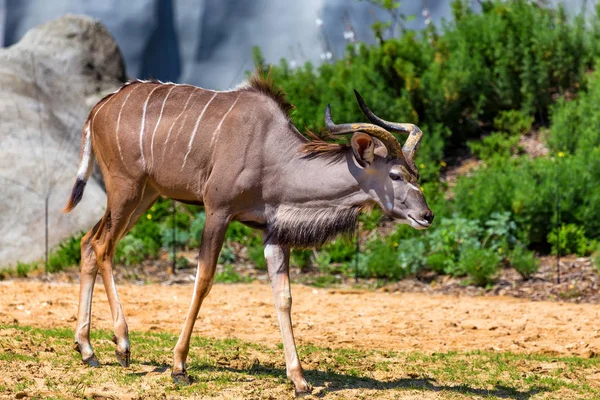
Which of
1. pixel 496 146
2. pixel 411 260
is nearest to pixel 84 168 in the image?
pixel 411 260

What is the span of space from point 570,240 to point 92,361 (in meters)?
6.65

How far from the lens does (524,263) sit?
10430 mm

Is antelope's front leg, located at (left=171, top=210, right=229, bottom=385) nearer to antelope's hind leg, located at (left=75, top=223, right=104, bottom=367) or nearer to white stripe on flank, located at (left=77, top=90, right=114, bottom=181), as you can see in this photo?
antelope's hind leg, located at (left=75, top=223, right=104, bottom=367)

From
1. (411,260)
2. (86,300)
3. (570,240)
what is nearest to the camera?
(86,300)

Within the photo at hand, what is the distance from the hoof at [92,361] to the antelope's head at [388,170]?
2.27 metres

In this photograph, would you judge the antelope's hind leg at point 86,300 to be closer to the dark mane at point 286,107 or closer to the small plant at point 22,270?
the dark mane at point 286,107

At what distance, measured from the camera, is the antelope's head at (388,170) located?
590 cm

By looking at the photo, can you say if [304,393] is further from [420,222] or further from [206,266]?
[420,222]

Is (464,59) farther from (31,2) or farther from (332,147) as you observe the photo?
(332,147)

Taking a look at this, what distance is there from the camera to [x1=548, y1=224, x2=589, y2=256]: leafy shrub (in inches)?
431

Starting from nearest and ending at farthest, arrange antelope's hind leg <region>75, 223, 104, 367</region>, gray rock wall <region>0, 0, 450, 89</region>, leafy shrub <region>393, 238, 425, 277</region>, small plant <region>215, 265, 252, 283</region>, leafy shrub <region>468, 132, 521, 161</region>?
antelope's hind leg <region>75, 223, 104, 367</region> < leafy shrub <region>393, 238, 425, 277</region> < small plant <region>215, 265, 252, 283</region> < leafy shrub <region>468, 132, 521, 161</region> < gray rock wall <region>0, 0, 450, 89</region>

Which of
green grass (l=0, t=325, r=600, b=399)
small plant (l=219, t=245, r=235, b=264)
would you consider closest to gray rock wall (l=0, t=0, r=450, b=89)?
small plant (l=219, t=245, r=235, b=264)

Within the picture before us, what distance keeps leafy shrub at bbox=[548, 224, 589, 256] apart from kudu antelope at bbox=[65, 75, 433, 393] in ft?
17.9

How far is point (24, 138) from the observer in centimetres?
1234
